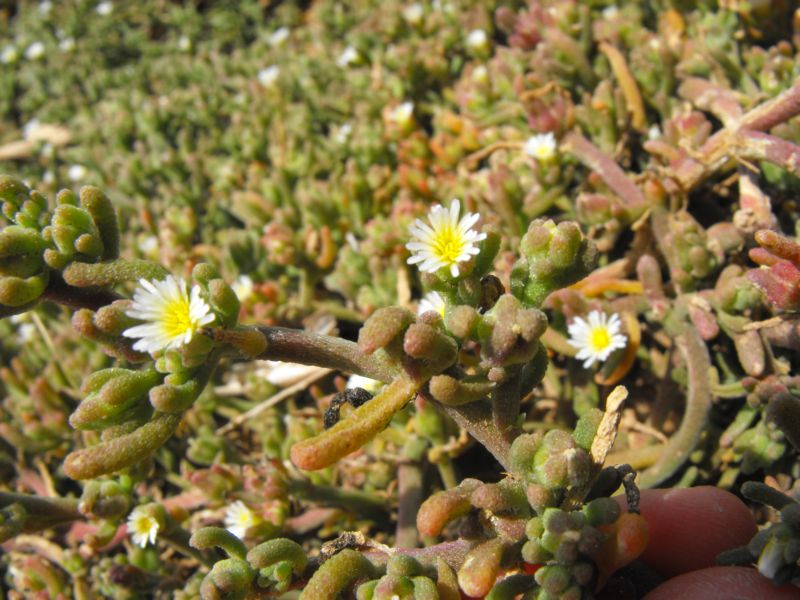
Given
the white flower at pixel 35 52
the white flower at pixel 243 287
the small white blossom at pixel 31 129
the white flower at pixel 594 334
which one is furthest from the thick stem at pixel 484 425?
the white flower at pixel 35 52

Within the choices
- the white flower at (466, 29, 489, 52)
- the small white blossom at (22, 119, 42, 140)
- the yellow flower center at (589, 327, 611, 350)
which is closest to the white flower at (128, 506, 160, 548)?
the yellow flower center at (589, 327, 611, 350)

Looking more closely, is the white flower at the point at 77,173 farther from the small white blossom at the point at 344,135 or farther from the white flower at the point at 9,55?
the white flower at the point at 9,55

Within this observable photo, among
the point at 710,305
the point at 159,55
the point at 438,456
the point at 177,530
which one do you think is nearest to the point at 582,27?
the point at 710,305

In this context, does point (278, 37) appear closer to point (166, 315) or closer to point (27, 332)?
point (27, 332)

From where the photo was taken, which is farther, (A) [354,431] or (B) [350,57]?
(B) [350,57]

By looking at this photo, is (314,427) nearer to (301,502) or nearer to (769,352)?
(301,502)

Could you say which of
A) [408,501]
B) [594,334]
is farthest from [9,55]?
[594,334]

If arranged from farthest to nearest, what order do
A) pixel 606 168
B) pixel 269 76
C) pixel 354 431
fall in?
1. pixel 269 76
2. pixel 606 168
3. pixel 354 431
